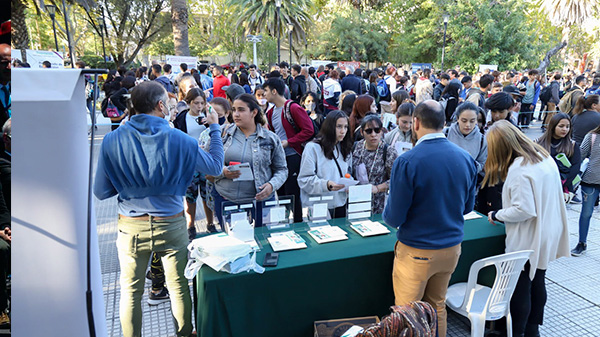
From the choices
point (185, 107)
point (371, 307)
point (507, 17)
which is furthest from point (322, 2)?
point (371, 307)

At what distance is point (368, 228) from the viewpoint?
2801 mm

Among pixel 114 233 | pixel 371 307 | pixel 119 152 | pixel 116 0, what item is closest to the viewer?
pixel 116 0

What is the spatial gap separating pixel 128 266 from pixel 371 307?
5.27 feet

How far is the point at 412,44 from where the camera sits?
92.5 feet

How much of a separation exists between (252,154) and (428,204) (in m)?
1.55

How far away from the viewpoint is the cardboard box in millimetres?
2271

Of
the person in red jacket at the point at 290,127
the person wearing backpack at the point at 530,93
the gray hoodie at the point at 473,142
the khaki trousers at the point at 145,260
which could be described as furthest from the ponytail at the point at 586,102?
the person wearing backpack at the point at 530,93

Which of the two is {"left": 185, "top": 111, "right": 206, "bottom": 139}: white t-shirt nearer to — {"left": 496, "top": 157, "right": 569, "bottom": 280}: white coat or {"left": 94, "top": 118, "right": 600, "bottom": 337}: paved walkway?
{"left": 94, "top": 118, "right": 600, "bottom": 337}: paved walkway

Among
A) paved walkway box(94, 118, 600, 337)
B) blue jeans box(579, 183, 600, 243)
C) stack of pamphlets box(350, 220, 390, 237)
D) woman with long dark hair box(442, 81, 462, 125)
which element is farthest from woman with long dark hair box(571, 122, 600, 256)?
woman with long dark hair box(442, 81, 462, 125)

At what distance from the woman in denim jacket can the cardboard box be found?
114cm

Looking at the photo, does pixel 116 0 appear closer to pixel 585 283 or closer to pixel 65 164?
pixel 65 164

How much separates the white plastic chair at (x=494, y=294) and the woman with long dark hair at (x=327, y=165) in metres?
1.16

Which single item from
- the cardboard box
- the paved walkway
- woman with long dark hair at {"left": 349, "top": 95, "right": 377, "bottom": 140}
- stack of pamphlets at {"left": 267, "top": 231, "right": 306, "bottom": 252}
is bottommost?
the paved walkway

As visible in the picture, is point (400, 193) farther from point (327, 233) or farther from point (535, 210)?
point (535, 210)
